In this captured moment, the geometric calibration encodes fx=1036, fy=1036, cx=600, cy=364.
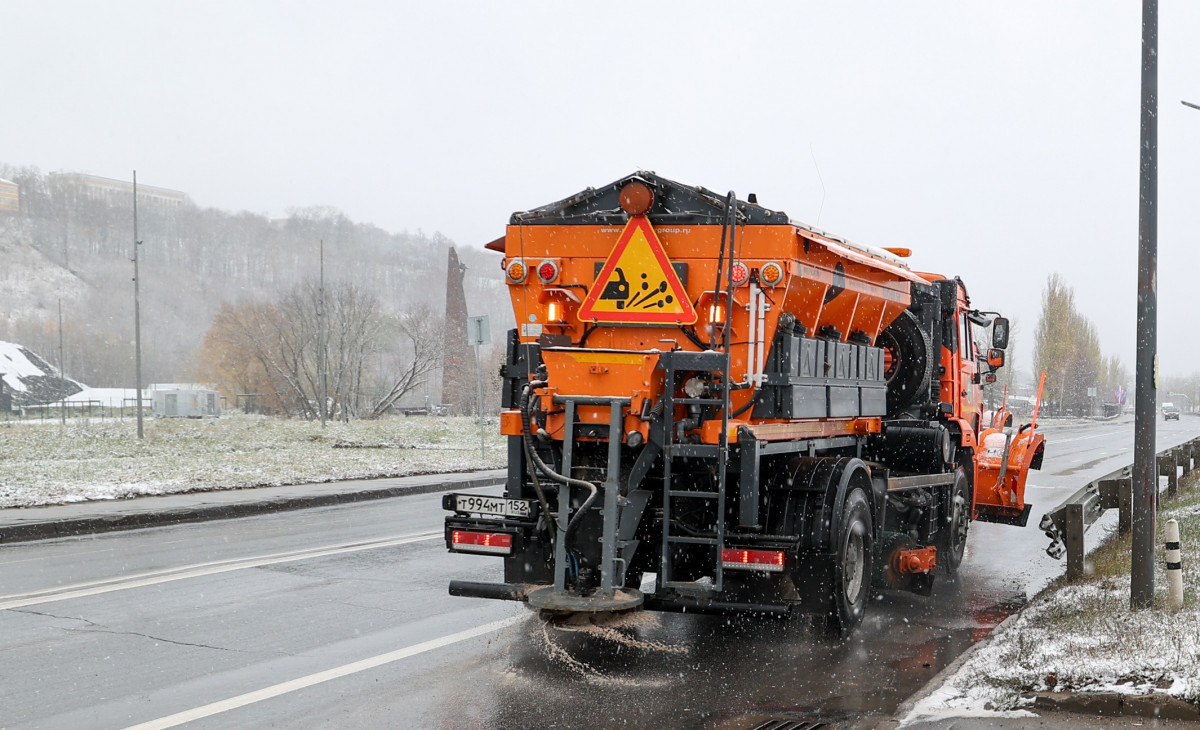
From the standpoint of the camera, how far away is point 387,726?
5215 mm

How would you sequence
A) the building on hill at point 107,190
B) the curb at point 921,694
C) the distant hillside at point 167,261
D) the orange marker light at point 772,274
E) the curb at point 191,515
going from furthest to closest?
the building on hill at point 107,190, the distant hillside at point 167,261, the curb at point 191,515, the orange marker light at point 772,274, the curb at point 921,694

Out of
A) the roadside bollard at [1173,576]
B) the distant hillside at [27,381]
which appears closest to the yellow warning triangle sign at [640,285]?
the roadside bollard at [1173,576]

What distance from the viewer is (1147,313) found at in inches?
285

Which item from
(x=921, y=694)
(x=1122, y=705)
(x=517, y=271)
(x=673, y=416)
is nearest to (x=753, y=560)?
(x=673, y=416)

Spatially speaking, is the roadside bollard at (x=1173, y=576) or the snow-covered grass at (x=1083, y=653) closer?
the snow-covered grass at (x=1083, y=653)

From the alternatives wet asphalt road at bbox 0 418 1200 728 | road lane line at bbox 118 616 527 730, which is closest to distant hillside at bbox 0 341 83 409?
wet asphalt road at bbox 0 418 1200 728

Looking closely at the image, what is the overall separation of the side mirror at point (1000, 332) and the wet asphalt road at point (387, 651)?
2.57 m

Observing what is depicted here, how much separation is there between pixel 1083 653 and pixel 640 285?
Answer: 3483 mm

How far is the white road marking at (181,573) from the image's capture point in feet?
27.3

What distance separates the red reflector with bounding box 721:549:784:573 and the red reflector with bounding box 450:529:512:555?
59.5 inches

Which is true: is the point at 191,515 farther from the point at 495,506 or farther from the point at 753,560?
the point at 753,560

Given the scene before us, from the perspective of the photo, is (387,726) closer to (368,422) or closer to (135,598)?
(135,598)

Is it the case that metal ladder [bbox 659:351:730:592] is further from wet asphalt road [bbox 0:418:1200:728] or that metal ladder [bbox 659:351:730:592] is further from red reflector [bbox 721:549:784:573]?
wet asphalt road [bbox 0:418:1200:728]

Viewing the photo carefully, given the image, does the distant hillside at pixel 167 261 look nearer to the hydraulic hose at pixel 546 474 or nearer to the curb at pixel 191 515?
the curb at pixel 191 515
